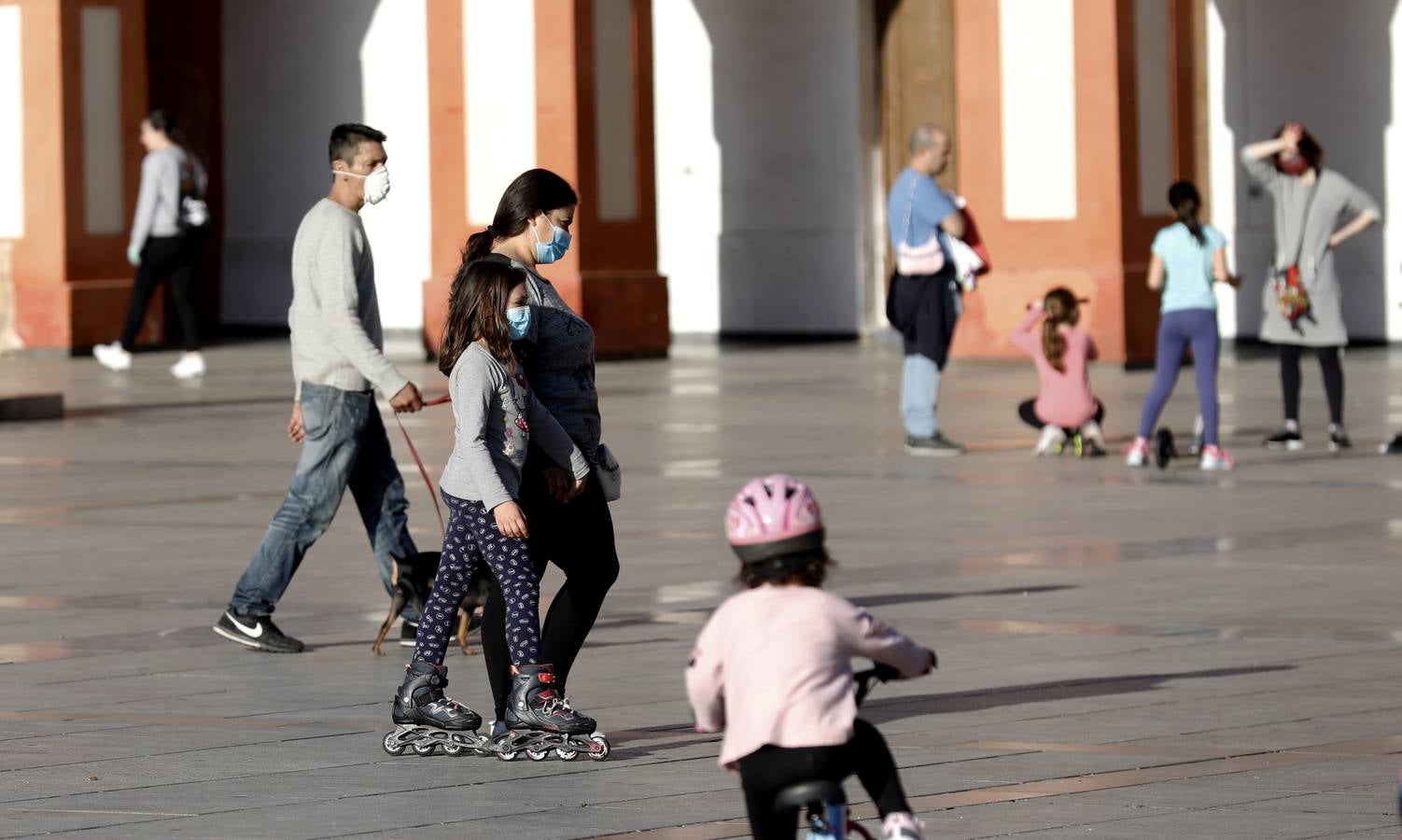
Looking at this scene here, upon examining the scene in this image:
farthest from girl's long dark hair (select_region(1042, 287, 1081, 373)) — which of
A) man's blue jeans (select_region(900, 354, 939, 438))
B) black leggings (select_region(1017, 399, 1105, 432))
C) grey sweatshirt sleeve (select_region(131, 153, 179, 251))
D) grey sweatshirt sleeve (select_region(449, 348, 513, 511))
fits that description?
grey sweatshirt sleeve (select_region(131, 153, 179, 251))

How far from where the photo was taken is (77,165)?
27344 mm

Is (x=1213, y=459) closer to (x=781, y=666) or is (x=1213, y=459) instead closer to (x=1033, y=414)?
(x=1033, y=414)

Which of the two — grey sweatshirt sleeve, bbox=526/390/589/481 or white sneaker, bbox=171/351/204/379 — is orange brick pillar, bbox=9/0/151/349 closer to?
white sneaker, bbox=171/351/204/379

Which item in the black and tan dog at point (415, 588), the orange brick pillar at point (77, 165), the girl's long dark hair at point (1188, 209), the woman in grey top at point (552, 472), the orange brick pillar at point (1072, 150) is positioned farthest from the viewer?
the orange brick pillar at point (77, 165)

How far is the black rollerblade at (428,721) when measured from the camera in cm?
748

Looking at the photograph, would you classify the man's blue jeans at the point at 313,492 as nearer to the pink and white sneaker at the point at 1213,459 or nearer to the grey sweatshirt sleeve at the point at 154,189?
the pink and white sneaker at the point at 1213,459

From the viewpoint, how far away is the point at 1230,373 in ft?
74.6

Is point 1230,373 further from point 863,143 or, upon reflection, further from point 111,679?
point 111,679

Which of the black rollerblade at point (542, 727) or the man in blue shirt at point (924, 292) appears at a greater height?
the man in blue shirt at point (924, 292)

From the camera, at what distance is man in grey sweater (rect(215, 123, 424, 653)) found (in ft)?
30.2

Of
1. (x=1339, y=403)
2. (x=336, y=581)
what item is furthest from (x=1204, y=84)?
(x=336, y=581)

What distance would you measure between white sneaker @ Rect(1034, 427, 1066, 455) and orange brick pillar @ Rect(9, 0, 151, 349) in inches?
522

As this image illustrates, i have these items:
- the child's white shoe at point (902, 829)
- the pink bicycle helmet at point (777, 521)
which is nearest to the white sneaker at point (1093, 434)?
the pink bicycle helmet at point (777, 521)

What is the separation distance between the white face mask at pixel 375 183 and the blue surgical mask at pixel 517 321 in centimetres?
175
